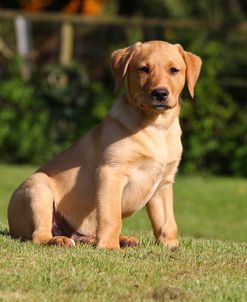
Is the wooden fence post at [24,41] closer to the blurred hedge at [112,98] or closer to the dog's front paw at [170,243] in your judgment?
the blurred hedge at [112,98]

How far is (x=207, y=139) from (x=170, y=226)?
317 inches

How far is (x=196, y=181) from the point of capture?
46.6 ft

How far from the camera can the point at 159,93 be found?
624 cm

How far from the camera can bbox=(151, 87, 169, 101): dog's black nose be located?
6232 millimetres

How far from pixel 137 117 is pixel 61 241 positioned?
110 centimetres

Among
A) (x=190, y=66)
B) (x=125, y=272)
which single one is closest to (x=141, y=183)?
(x=190, y=66)

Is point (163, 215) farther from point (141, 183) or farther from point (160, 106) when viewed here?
point (160, 106)

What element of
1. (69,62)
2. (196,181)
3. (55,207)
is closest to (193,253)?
(55,207)

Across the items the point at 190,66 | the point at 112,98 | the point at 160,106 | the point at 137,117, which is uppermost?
the point at 190,66

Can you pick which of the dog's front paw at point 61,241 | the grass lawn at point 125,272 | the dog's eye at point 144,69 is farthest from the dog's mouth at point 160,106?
the dog's front paw at point 61,241

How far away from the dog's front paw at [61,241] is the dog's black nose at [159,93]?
118 cm

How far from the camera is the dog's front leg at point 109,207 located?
611 centimetres

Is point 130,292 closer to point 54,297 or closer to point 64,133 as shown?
point 54,297

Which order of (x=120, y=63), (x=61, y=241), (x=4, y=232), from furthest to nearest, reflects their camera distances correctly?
1. (x=4, y=232)
2. (x=120, y=63)
3. (x=61, y=241)
